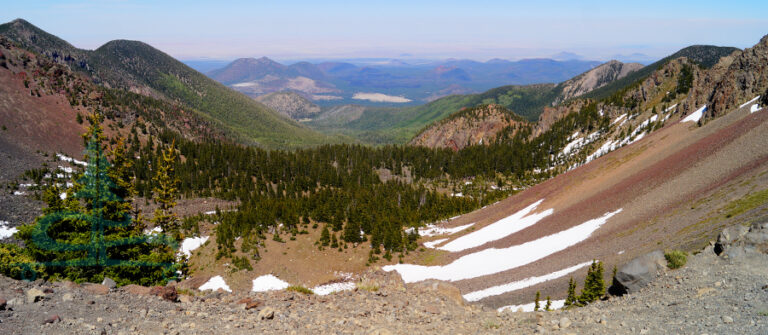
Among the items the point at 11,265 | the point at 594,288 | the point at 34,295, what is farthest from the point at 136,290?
the point at 594,288

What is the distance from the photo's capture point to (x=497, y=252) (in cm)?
4791

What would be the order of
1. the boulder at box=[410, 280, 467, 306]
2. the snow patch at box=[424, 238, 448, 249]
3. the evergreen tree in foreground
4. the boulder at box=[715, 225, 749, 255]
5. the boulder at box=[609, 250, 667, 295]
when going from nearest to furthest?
1. the boulder at box=[410, 280, 467, 306]
2. the boulder at box=[609, 250, 667, 295]
3. the boulder at box=[715, 225, 749, 255]
4. the evergreen tree in foreground
5. the snow patch at box=[424, 238, 448, 249]

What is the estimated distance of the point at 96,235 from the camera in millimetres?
24000

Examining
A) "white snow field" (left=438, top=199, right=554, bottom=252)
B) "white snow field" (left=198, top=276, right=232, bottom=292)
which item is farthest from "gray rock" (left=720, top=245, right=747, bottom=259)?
"white snow field" (left=198, top=276, right=232, bottom=292)

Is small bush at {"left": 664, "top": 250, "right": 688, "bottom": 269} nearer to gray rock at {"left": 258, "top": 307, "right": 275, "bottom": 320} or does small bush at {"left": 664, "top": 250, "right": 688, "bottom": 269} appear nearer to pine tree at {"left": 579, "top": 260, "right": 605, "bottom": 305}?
pine tree at {"left": 579, "top": 260, "right": 605, "bottom": 305}

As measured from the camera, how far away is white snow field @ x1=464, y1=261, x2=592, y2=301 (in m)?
32.8

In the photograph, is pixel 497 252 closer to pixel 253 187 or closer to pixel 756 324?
pixel 756 324

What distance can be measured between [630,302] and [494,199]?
268 feet

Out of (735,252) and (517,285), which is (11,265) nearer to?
(735,252)

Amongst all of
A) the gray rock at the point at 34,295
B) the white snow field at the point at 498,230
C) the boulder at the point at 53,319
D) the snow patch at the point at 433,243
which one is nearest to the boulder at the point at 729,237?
the boulder at the point at 53,319

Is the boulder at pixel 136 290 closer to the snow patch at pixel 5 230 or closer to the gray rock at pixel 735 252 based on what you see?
the gray rock at pixel 735 252

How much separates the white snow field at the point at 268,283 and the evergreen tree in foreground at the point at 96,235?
68.5 feet

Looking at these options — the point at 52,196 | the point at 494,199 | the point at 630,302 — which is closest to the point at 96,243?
the point at 52,196

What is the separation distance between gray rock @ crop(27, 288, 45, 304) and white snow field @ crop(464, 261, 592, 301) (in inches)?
1266
